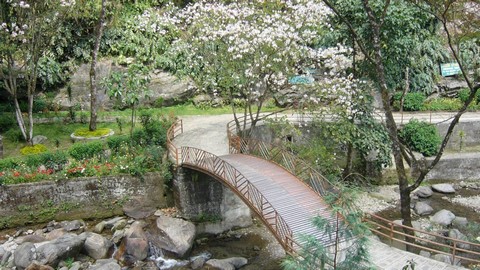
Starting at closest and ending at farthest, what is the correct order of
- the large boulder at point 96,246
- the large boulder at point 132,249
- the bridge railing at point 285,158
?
the bridge railing at point 285,158 → the large boulder at point 132,249 → the large boulder at point 96,246

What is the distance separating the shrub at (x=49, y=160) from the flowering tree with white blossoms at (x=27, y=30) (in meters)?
2.76

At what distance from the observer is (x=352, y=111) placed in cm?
2417

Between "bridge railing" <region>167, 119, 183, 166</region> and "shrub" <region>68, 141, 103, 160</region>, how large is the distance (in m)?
3.51

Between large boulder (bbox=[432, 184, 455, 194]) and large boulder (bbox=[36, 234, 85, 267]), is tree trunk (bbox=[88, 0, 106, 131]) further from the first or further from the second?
large boulder (bbox=[432, 184, 455, 194])

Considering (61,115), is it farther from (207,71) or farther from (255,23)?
(255,23)

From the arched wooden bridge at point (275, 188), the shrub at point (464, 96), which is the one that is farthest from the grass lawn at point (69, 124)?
the shrub at point (464, 96)

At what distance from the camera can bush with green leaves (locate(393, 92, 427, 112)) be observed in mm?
32312

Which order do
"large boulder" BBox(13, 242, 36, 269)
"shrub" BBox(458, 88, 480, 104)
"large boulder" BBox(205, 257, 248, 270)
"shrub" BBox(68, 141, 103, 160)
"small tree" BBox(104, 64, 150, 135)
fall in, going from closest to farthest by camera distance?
"large boulder" BBox(13, 242, 36, 269) < "large boulder" BBox(205, 257, 248, 270) < "shrub" BBox(68, 141, 103, 160) < "small tree" BBox(104, 64, 150, 135) < "shrub" BBox(458, 88, 480, 104)

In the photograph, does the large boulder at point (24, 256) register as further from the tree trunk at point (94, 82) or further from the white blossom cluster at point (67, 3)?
the white blossom cluster at point (67, 3)

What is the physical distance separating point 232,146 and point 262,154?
2.10 metres

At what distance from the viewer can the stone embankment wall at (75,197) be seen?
71.8ft

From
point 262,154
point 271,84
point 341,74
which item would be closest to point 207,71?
point 271,84

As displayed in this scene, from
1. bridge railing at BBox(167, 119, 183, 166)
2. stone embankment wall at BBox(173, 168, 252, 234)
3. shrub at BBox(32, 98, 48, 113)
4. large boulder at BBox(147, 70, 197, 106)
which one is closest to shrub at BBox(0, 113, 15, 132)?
shrub at BBox(32, 98, 48, 113)

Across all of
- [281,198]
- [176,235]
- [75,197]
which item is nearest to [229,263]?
[176,235]
